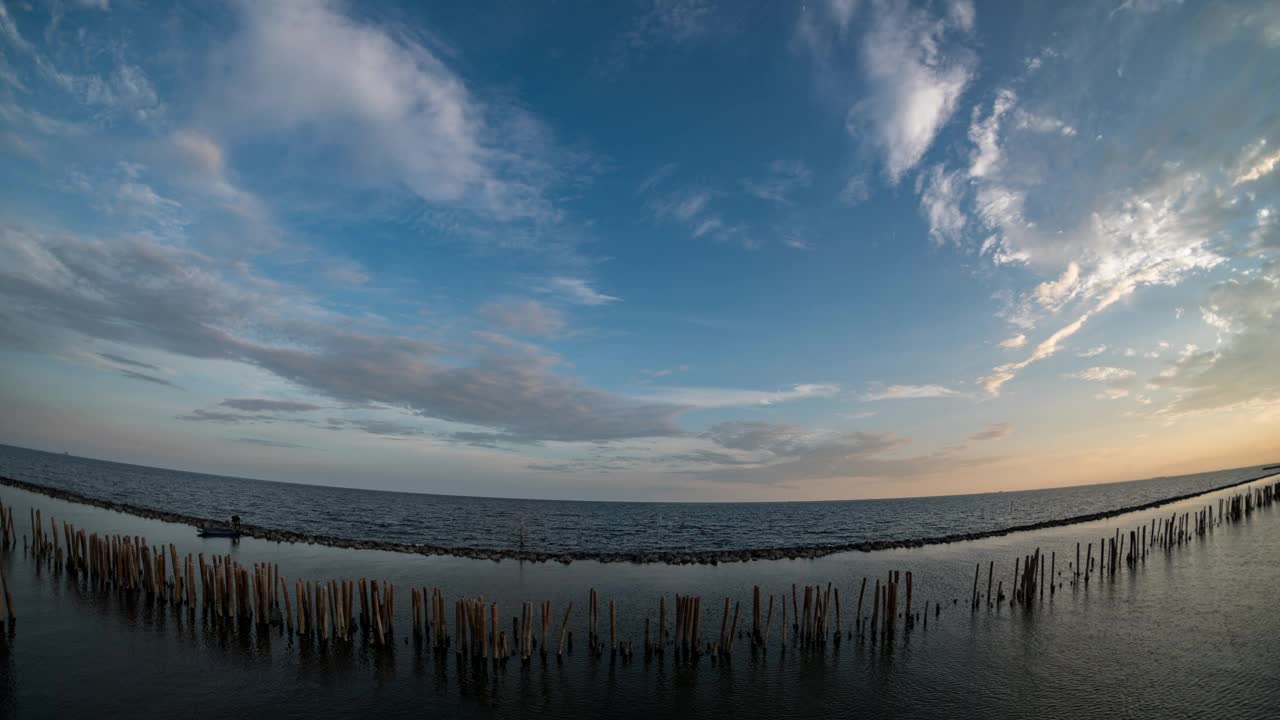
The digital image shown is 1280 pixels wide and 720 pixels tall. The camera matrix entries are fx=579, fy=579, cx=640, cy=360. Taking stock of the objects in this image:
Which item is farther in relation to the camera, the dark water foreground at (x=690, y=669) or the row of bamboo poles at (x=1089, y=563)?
the row of bamboo poles at (x=1089, y=563)

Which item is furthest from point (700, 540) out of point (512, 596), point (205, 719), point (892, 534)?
point (205, 719)

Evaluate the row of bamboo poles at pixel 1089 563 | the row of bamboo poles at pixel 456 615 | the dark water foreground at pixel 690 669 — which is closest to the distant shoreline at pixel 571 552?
the row of bamboo poles at pixel 1089 563

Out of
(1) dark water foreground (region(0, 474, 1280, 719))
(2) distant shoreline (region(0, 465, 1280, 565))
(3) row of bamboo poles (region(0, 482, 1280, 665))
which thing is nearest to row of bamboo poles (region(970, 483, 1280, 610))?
(3) row of bamboo poles (region(0, 482, 1280, 665))

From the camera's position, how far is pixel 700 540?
2840 inches

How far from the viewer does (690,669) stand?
22219 millimetres

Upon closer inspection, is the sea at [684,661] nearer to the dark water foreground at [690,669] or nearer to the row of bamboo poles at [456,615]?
the dark water foreground at [690,669]

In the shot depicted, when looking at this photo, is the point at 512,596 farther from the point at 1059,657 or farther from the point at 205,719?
the point at 1059,657

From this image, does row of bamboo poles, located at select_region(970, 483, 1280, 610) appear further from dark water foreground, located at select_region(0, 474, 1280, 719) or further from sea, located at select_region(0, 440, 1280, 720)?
dark water foreground, located at select_region(0, 474, 1280, 719)

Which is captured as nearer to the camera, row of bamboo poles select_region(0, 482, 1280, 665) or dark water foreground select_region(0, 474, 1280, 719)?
dark water foreground select_region(0, 474, 1280, 719)

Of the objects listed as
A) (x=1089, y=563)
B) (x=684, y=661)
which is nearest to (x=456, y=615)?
(x=684, y=661)

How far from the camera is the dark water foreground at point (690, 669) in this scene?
749 inches

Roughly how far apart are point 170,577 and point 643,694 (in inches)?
1229

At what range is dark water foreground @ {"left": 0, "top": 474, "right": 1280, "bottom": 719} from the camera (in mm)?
19016

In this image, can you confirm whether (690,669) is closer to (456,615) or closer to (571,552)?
(456,615)
